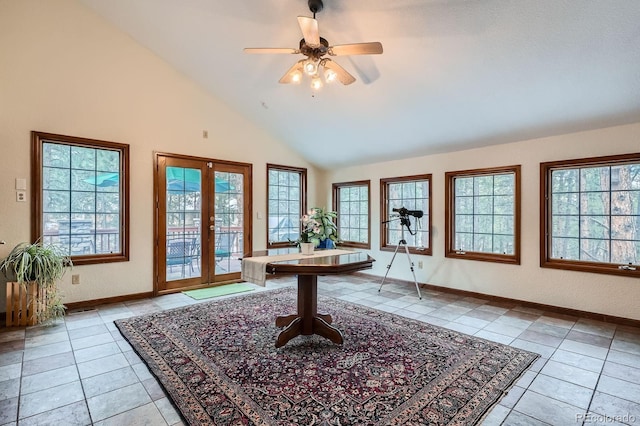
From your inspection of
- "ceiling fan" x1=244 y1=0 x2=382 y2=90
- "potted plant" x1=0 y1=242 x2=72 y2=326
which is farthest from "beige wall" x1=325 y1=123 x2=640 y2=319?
"potted plant" x1=0 y1=242 x2=72 y2=326

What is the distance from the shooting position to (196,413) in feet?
6.26

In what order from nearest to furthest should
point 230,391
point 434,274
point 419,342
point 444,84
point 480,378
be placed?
point 230,391, point 480,378, point 419,342, point 444,84, point 434,274

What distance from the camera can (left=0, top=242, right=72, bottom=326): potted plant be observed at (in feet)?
10.9

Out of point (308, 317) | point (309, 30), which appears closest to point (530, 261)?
point (308, 317)

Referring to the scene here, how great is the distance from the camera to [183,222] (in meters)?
4.86

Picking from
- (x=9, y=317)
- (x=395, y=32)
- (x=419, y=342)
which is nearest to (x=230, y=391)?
(x=419, y=342)

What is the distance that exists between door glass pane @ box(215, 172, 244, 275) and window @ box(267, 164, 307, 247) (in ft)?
1.97

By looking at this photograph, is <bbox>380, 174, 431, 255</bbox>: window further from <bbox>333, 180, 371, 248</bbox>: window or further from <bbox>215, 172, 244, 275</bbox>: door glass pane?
<bbox>215, 172, 244, 275</bbox>: door glass pane

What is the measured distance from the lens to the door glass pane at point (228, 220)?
5250 millimetres

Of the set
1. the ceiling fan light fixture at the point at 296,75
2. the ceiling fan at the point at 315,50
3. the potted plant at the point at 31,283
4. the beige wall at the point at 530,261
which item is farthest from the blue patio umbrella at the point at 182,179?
the beige wall at the point at 530,261

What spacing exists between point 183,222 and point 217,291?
116cm

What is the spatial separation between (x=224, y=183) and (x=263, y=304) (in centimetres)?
220

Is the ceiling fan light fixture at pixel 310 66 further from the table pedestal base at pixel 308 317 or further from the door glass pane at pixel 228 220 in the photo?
the door glass pane at pixel 228 220

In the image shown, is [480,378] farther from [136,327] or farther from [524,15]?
[136,327]
